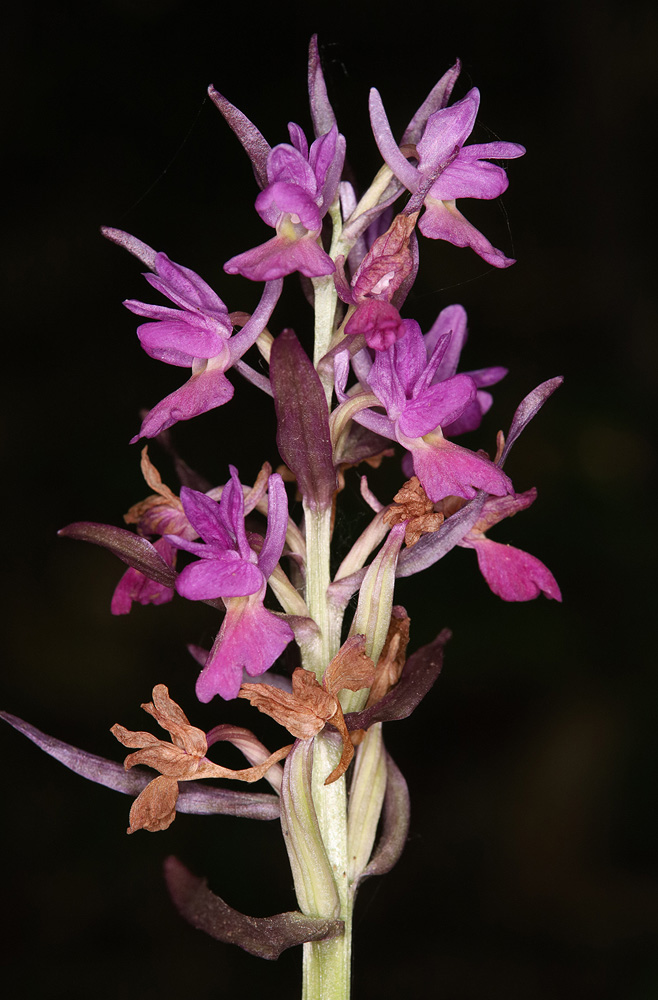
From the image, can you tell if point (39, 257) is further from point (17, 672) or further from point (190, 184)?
point (17, 672)

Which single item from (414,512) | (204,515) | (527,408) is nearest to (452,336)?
(527,408)

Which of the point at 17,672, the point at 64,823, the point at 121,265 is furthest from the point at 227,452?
the point at 64,823

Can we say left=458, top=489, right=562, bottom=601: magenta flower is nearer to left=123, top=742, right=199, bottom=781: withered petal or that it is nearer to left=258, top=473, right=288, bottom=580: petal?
left=258, top=473, right=288, bottom=580: petal

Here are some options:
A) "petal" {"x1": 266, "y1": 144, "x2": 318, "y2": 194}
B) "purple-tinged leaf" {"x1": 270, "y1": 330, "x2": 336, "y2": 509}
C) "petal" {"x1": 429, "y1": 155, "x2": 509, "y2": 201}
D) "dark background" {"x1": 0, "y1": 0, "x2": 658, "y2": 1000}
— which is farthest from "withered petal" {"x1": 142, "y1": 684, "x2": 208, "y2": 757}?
"dark background" {"x1": 0, "y1": 0, "x2": 658, "y2": 1000}

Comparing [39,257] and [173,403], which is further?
[39,257]

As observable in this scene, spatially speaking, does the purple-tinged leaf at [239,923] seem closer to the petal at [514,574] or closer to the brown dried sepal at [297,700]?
the brown dried sepal at [297,700]

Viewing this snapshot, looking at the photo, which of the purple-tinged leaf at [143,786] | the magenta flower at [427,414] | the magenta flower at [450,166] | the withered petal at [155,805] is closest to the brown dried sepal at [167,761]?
the withered petal at [155,805]
